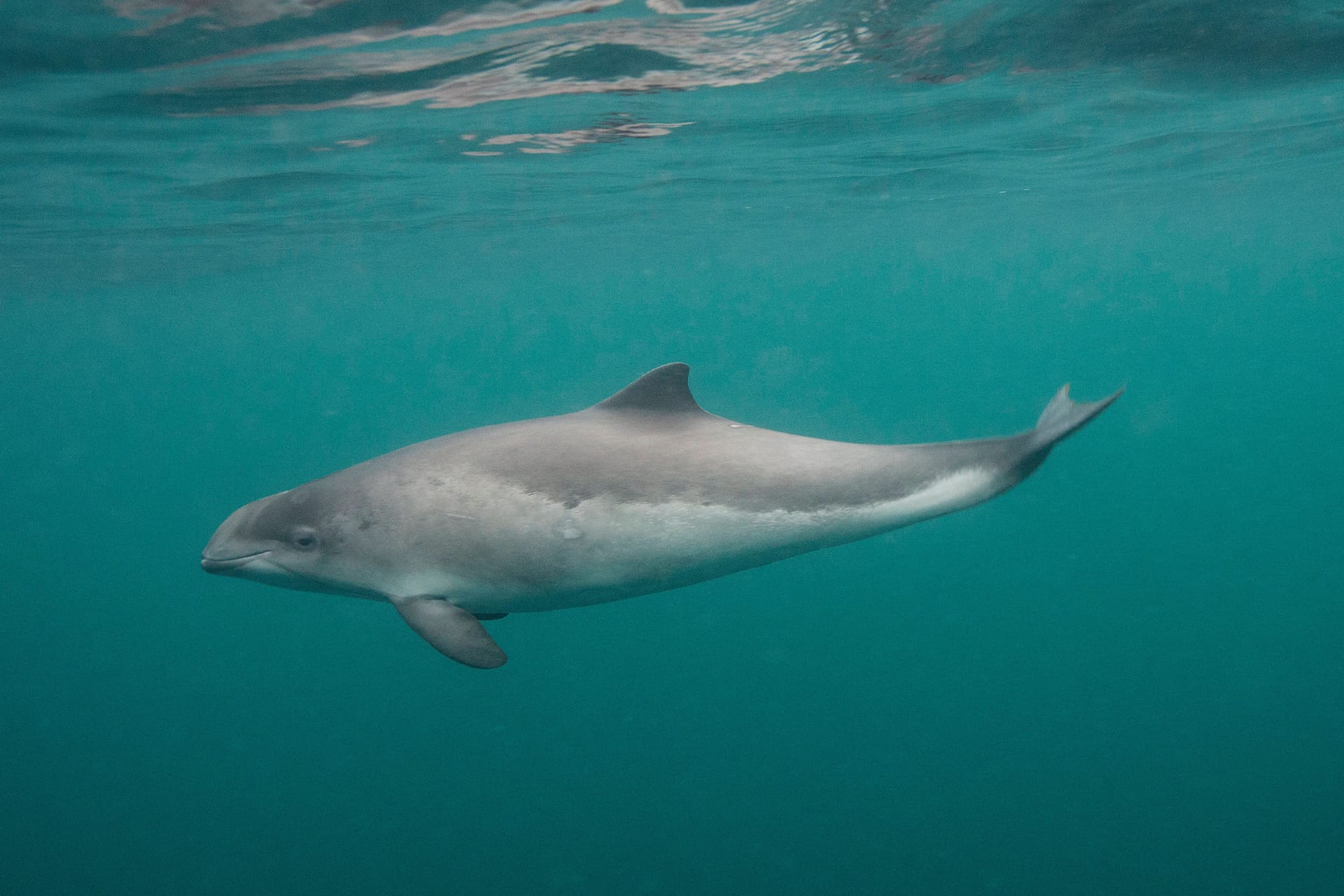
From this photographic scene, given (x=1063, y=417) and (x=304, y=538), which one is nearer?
(x=1063, y=417)

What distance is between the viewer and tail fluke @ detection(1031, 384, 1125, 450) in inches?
188

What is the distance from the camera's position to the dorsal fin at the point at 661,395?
588 centimetres

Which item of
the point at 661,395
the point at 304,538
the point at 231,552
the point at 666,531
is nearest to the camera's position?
the point at 666,531

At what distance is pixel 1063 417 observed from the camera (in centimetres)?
531

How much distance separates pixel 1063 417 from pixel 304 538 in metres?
5.11

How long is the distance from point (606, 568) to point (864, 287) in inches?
2975

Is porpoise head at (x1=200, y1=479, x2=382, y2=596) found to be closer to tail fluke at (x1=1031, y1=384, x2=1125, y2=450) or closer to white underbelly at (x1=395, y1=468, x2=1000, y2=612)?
white underbelly at (x1=395, y1=468, x2=1000, y2=612)

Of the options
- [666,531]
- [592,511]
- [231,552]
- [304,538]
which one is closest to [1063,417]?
[666,531]

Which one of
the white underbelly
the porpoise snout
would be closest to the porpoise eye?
the porpoise snout

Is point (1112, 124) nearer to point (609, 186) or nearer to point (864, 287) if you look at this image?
point (609, 186)

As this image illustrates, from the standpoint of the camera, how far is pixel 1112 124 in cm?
1888

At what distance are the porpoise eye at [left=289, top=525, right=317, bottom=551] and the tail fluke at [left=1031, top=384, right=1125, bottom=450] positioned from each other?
4.76 metres

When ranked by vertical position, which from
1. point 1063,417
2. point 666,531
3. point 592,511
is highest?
point 1063,417

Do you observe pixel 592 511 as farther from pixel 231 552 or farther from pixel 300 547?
pixel 231 552
